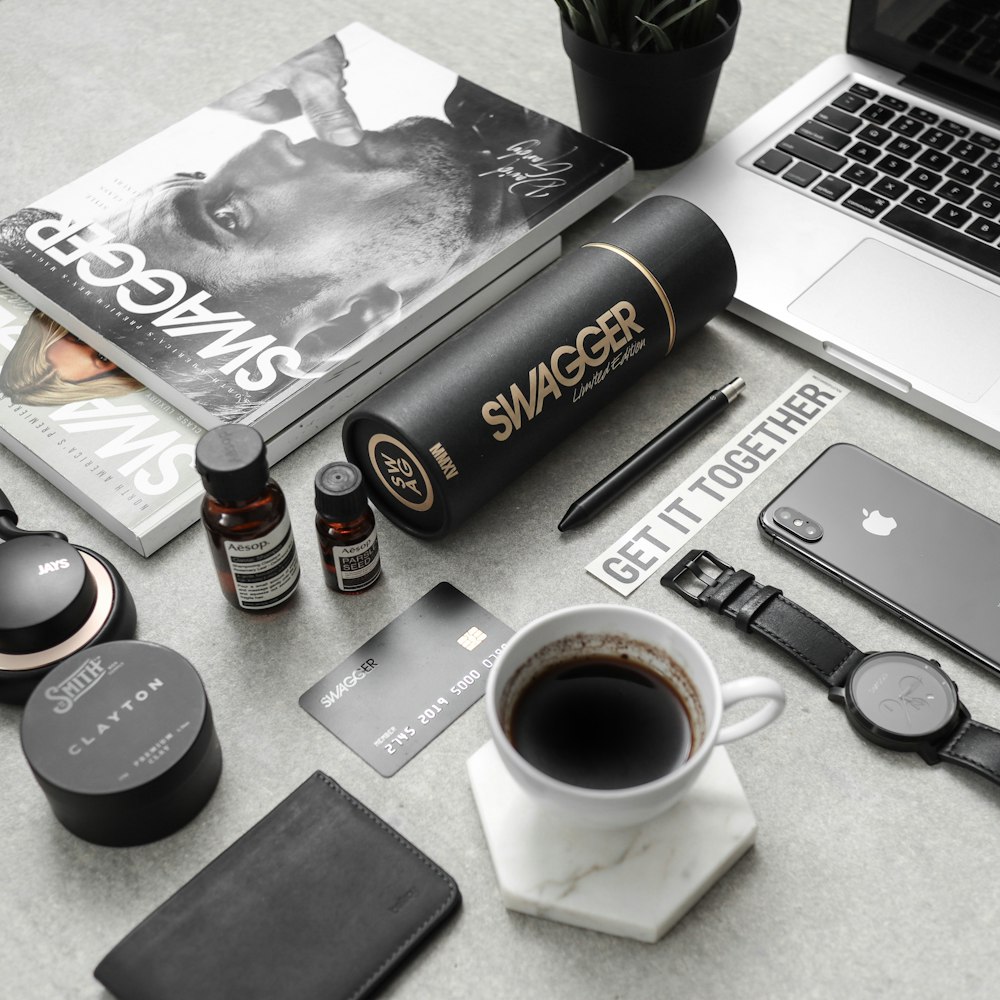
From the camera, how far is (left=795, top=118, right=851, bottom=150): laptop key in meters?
0.91

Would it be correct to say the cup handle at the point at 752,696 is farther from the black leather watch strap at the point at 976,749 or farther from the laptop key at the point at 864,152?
the laptop key at the point at 864,152

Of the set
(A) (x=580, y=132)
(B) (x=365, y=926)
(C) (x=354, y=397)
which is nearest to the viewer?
(B) (x=365, y=926)

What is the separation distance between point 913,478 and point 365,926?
428 millimetres

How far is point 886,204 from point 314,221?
433mm

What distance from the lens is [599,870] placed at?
56cm

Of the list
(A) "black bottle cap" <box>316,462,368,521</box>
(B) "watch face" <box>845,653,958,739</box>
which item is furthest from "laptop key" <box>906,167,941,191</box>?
(A) "black bottle cap" <box>316,462,368,521</box>

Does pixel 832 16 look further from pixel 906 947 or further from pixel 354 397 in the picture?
pixel 906 947

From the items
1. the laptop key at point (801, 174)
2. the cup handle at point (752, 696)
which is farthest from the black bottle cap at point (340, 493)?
the laptop key at point (801, 174)

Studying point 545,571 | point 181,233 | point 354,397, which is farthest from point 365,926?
point 181,233

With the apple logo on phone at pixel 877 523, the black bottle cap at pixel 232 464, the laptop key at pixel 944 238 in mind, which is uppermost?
the black bottle cap at pixel 232 464

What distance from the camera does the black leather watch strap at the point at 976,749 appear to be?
59cm

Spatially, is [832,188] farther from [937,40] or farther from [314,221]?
[314,221]

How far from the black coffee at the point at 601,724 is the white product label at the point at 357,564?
0.15 m

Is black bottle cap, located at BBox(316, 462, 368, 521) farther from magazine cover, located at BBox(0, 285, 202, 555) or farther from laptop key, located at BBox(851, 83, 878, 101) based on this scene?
laptop key, located at BBox(851, 83, 878, 101)
